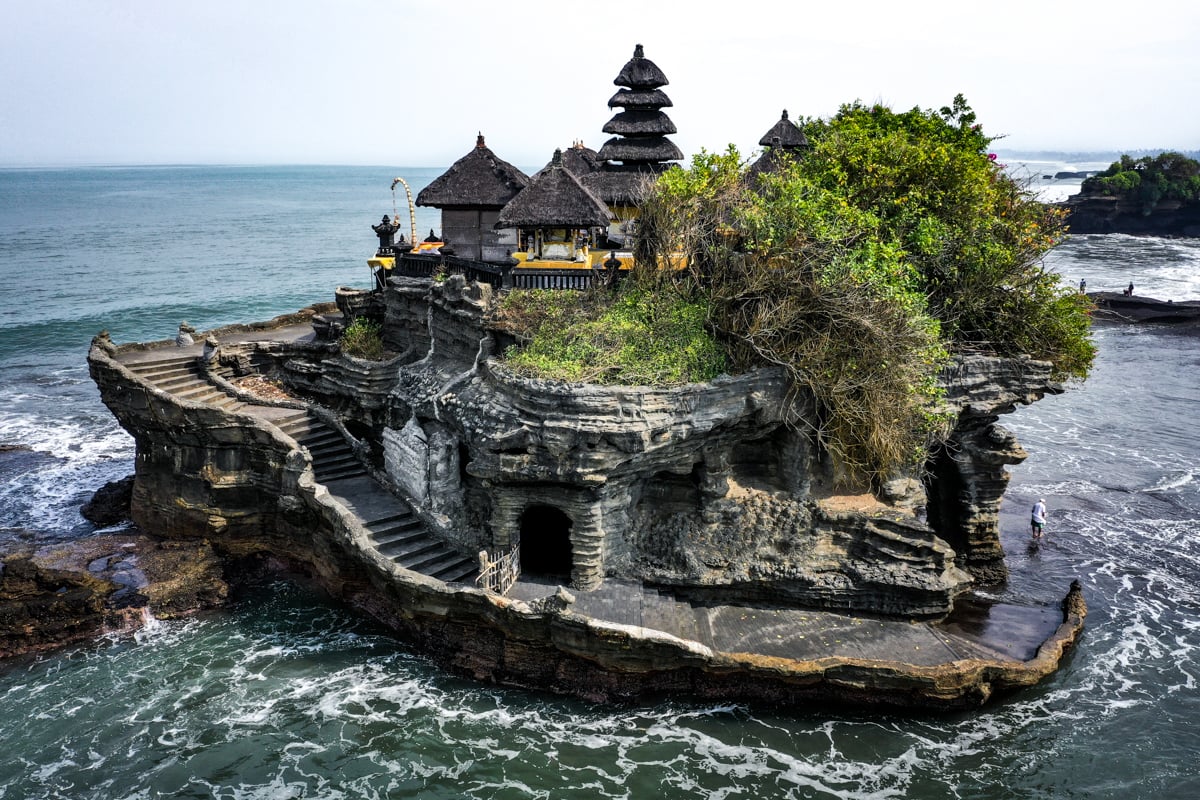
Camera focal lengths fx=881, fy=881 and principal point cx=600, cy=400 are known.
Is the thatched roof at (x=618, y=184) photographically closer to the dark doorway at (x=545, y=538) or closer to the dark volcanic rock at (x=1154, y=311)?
the dark doorway at (x=545, y=538)

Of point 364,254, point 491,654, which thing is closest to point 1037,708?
point 491,654

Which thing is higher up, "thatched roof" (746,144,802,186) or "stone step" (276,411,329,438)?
"thatched roof" (746,144,802,186)

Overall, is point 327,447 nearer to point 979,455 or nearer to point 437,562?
point 437,562

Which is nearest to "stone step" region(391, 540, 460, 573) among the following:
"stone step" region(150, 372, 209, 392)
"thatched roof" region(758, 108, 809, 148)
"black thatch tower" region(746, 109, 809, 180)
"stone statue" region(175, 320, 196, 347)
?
"stone step" region(150, 372, 209, 392)

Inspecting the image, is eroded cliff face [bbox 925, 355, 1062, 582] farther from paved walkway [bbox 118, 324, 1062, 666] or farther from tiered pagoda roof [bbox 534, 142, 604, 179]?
tiered pagoda roof [bbox 534, 142, 604, 179]

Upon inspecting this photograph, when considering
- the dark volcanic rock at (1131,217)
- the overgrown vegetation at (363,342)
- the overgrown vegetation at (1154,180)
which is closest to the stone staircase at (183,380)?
the overgrown vegetation at (363,342)

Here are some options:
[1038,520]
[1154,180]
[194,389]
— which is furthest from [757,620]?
[1154,180]
